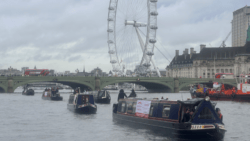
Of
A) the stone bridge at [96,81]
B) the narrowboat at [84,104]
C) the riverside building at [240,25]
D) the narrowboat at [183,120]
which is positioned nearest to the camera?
the narrowboat at [183,120]

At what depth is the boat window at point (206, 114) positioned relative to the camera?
2378cm

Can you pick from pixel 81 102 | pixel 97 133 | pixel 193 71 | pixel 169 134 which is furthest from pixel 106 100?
pixel 193 71

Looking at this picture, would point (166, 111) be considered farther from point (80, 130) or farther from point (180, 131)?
point (80, 130)

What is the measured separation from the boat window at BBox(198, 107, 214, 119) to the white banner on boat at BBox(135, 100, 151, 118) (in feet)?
19.2

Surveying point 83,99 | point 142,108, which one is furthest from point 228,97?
point 142,108

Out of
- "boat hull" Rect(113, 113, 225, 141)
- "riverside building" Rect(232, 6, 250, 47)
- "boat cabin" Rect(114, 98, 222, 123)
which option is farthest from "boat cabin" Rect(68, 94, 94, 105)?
"riverside building" Rect(232, 6, 250, 47)

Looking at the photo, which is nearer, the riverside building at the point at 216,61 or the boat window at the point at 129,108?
the boat window at the point at 129,108

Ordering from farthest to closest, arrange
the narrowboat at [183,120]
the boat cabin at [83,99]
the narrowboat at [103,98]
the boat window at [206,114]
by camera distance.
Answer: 1. the narrowboat at [103,98]
2. the boat cabin at [83,99]
3. the boat window at [206,114]
4. the narrowboat at [183,120]

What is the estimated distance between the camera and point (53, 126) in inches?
1303

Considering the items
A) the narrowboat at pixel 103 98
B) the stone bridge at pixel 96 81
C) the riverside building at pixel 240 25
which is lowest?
the narrowboat at pixel 103 98

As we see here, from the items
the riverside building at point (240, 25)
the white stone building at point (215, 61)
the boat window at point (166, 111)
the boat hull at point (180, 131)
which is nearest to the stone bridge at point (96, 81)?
the white stone building at point (215, 61)

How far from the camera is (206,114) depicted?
23969mm

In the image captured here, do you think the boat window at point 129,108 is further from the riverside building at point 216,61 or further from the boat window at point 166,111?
the riverside building at point 216,61

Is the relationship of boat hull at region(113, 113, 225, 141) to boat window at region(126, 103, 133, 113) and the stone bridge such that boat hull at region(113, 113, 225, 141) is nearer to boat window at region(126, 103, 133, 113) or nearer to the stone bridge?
boat window at region(126, 103, 133, 113)
